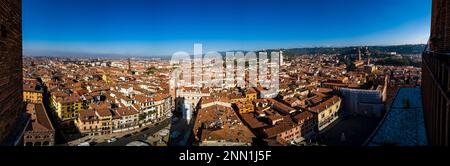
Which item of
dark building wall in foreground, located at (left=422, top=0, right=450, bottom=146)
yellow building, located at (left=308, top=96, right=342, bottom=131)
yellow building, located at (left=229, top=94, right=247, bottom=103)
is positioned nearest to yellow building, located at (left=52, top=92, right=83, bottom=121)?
yellow building, located at (left=229, top=94, right=247, bottom=103)

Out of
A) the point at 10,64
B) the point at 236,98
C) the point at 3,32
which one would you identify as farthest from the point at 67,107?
the point at 3,32

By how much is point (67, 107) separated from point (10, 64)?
13.4 metres

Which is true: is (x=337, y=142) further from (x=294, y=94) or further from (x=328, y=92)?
(x=328, y=92)

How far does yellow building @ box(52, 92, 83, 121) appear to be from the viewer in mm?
13828

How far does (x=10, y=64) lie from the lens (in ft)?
6.61

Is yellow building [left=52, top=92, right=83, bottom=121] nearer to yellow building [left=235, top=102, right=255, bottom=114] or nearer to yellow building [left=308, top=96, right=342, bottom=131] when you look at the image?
yellow building [left=235, top=102, right=255, bottom=114]

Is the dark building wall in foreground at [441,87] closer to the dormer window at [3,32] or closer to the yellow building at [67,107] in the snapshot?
the dormer window at [3,32]

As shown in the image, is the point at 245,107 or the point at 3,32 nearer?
the point at 3,32

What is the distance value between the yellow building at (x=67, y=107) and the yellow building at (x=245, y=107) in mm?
7249

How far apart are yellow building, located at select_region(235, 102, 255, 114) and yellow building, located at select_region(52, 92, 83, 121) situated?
7.25 metres

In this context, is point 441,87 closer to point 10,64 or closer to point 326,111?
point 10,64

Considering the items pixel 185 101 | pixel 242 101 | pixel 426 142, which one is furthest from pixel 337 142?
pixel 185 101
